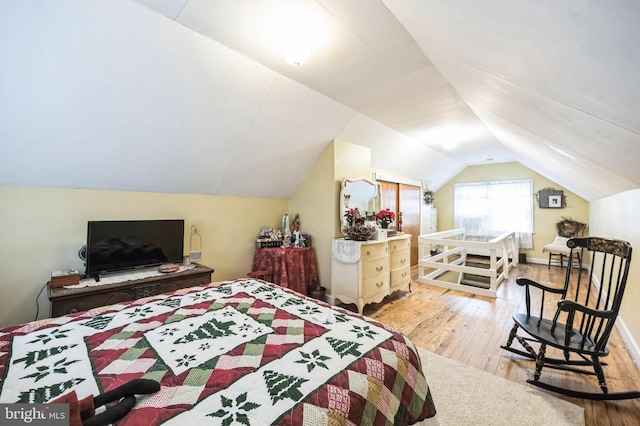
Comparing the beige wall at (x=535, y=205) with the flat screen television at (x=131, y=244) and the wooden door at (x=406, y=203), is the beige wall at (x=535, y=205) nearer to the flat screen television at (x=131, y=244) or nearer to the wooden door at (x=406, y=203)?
the wooden door at (x=406, y=203)

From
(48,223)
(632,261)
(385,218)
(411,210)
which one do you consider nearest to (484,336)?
(632,261)

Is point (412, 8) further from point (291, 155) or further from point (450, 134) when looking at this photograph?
point (450, 134)

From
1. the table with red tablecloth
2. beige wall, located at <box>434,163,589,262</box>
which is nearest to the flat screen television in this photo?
the table with red tablecloth

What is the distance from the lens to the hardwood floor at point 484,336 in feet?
5.78

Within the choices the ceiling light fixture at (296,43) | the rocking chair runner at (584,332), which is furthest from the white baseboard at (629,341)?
the ceiling light fixture at (296,43)

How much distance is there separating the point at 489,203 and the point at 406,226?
272 centimetres

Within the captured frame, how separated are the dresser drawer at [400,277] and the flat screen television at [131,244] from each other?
2.80 m

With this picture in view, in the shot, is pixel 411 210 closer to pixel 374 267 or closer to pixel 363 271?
pixel 374 267

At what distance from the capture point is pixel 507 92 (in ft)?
5.24

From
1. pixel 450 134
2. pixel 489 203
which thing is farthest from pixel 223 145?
pixel 489 203

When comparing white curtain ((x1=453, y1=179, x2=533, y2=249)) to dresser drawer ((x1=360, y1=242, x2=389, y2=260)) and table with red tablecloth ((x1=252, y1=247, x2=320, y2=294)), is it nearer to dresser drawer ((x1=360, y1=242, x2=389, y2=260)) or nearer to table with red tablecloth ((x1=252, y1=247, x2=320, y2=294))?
dresser drawer ((x1=360, y1=242, x2=389, y2=260))

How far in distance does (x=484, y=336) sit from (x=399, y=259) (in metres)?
1.39

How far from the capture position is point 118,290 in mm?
2295

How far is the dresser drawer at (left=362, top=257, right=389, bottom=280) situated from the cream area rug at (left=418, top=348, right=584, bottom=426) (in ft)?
4.21
